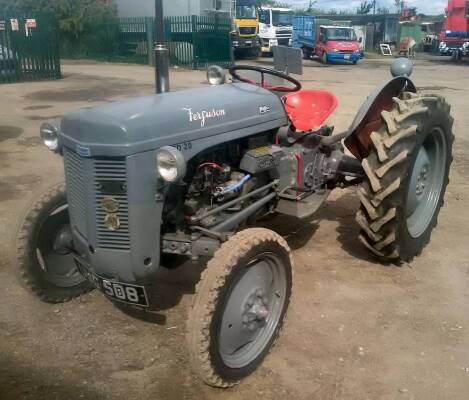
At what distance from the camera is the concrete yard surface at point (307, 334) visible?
2709mm

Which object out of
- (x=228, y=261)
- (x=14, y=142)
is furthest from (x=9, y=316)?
(x=14, y=142)

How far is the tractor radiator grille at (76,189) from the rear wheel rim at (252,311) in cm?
89

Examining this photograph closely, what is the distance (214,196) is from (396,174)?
1.28m

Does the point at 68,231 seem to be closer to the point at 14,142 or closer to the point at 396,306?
the point at 396,306

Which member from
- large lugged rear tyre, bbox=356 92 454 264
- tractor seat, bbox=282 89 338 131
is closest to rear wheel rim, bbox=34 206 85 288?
tractor seat, bbox=282 89 338 131

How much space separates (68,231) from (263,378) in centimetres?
152

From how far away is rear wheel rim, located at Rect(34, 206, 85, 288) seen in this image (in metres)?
3.26

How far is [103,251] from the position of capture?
265 centimetres

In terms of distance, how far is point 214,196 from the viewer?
3062 millimetres

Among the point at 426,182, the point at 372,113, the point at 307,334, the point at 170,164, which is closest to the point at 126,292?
the point at 170,164

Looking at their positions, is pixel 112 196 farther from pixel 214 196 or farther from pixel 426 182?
pixel 426 182

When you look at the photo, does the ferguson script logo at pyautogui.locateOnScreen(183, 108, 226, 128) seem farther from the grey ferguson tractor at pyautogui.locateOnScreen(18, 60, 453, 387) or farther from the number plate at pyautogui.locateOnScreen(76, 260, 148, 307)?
the number plate at pyautogui.locateOnScreen(76, 260, 148, 307)

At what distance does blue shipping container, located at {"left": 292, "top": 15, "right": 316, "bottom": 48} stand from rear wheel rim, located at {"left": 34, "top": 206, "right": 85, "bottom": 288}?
25877mm

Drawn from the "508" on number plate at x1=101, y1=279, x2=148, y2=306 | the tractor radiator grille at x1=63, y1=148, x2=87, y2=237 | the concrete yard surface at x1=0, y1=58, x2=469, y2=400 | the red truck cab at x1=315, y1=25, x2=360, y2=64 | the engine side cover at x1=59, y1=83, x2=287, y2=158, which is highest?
the red truck cab at x1=315, y1=25, x2=360, y2=64
